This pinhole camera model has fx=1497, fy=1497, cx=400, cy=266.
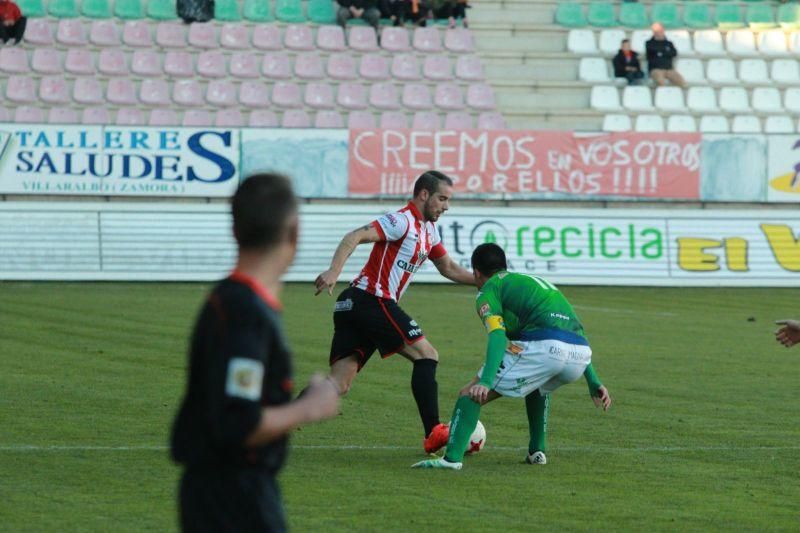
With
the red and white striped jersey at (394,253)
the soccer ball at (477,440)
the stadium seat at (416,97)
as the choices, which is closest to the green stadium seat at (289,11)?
the stadium seat at (416,97)

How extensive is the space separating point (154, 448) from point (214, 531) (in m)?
5.91

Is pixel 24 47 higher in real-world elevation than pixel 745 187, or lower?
higher

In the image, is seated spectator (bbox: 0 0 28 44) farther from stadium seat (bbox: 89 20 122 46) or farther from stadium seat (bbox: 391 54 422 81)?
stadium seat (bbox: 391 54 422 81)

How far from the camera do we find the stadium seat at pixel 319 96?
28734mm

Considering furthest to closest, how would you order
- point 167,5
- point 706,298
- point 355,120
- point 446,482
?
point 167,5 < point 355,120 < point 706,298 < point 446,482

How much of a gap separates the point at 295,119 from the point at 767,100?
9.86m

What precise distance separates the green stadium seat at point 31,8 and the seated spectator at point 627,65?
454 inches

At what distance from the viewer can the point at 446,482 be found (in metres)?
8.71

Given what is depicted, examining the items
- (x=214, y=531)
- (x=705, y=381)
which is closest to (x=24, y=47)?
(x=705, y=381)

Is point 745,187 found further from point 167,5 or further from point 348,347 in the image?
point 348,347

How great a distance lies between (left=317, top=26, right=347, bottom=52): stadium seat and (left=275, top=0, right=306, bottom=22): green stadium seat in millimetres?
966

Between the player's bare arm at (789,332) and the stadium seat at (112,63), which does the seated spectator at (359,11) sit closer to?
the stadium seat at (112,63)

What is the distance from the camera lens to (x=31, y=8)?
29.6m

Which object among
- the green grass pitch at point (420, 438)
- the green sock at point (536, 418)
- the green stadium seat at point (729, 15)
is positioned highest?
the green stadium seat at point (729, 15)
